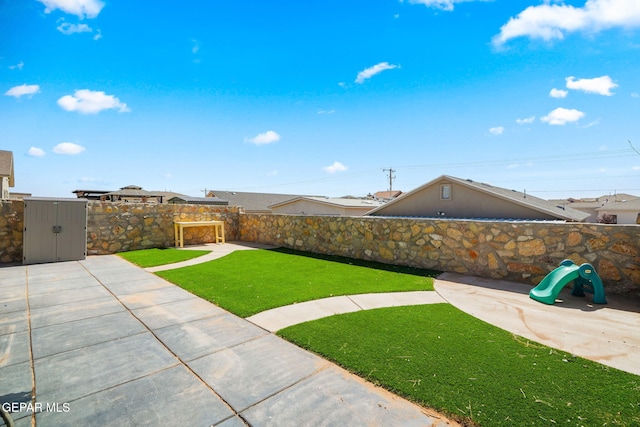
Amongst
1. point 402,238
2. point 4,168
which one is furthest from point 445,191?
point 4,168

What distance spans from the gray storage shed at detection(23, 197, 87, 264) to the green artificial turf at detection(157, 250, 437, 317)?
374cm

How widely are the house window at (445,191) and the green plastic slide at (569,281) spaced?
14.3 m

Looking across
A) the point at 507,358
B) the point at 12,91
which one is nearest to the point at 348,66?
the point at 12,91

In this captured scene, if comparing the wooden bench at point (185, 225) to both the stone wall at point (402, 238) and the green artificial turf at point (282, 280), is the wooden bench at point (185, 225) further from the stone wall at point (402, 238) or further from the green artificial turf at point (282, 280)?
the green artificial turf at point (282, 280)

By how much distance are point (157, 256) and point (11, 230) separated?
3.75m

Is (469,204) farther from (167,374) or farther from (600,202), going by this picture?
(600,202)

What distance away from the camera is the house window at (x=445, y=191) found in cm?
1842

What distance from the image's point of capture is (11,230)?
792 cm

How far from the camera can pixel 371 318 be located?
390 cm

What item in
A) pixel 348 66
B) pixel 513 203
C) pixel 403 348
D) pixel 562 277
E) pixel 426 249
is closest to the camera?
pixel 403 348

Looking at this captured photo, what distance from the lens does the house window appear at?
18.4m

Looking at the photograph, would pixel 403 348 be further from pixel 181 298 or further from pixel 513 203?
pixel 513 203

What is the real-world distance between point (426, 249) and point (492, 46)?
796 centimetres
